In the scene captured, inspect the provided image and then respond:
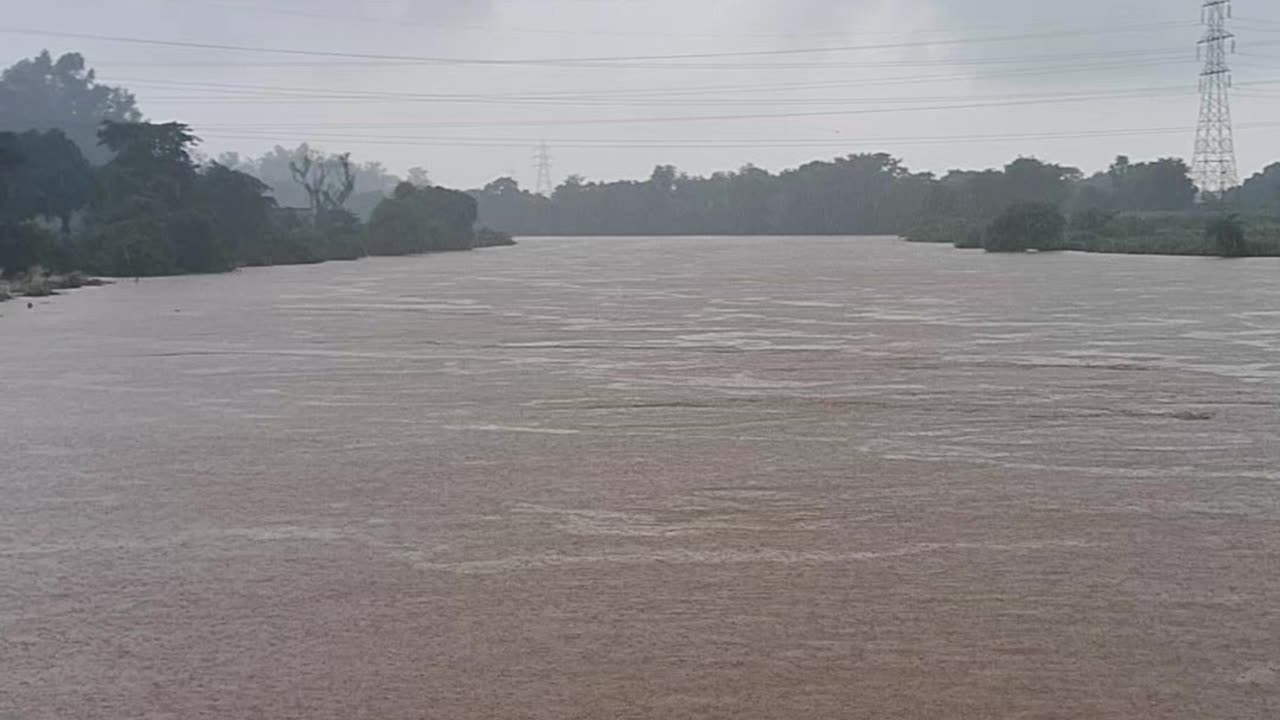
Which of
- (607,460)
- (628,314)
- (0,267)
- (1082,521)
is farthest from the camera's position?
(0,267)

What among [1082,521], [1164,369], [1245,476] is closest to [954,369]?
[1164,369]

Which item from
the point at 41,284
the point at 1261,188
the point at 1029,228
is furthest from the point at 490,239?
the point at 41,284

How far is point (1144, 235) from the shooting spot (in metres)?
47.8

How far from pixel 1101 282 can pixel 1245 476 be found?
20745mm

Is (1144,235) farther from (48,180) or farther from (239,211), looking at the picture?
(48,180)

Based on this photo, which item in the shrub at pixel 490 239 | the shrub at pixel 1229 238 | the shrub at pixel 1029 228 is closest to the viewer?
the shrub at pixel 1229 238

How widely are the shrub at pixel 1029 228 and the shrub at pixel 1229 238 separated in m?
8.61

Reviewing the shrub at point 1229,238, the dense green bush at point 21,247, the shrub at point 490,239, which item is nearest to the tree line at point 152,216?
the dense green bush at point 21,247

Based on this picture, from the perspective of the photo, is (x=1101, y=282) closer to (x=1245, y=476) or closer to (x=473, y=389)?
(x=473, y=389)

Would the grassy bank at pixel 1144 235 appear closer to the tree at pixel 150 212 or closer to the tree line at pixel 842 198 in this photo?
the tree line at pixel 842 198

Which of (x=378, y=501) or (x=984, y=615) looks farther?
(x=378, y=501)

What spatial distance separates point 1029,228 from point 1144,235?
3993 millimetres

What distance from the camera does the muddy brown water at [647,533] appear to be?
14.1ft

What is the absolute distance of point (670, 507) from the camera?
22.1 ft
